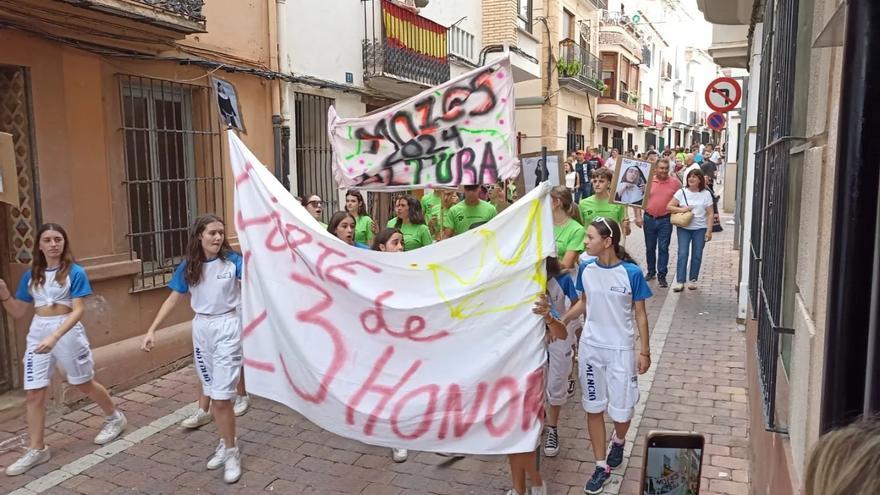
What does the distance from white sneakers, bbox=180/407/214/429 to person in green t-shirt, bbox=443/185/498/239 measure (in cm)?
298

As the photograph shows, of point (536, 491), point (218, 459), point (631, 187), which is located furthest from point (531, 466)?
point (631, 187)

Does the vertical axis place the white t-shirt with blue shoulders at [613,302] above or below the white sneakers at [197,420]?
above

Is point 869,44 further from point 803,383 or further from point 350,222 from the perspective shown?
point 350,222

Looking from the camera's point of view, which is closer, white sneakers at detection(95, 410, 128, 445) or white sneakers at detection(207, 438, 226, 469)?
white sneakers at detection(207, 438, 226, 469)

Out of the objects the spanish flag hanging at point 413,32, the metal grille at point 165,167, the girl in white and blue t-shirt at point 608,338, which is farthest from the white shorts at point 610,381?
the spanish flag hanging at point 413,32

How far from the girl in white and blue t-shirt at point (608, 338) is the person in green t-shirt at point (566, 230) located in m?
1.16

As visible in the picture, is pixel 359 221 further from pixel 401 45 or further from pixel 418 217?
pixel 401 45

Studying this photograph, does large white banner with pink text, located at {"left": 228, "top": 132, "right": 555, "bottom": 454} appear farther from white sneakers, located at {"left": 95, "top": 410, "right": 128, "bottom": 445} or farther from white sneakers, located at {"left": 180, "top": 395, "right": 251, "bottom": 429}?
white sneakers, located at {"left": 95, "top": 410, "right": 128, "bottom": 445}

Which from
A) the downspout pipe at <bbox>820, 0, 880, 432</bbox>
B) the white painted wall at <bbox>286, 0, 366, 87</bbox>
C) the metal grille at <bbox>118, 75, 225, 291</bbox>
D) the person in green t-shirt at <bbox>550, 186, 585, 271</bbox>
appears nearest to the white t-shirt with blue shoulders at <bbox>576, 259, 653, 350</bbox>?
the person in green t-shirt at <bbox>550, 186, 585, 271</bbox>

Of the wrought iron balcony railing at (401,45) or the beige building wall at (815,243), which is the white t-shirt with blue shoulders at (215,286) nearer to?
the beige building wall at (815,243)

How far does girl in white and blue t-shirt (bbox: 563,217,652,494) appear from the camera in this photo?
14.4 feet

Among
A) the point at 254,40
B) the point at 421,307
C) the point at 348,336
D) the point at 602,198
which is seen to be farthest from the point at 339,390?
the point at 254,40

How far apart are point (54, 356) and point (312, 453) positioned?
203 cm

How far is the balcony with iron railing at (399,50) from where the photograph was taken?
1098 cm
